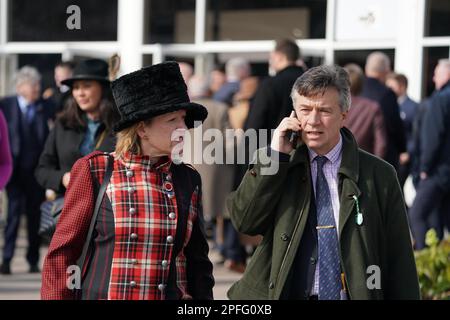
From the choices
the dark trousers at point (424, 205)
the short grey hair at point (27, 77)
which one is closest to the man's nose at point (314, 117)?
the dark trousers at point (424, 205)

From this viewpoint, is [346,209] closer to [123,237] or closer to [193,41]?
[123,237]

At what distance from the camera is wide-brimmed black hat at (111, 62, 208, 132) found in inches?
173

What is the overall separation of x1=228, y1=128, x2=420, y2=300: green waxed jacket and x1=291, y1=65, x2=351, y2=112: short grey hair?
23 cm

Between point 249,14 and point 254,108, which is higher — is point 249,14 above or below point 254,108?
above

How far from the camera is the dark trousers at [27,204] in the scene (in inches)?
448

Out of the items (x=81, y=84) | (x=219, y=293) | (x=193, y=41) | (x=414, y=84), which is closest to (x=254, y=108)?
(x=219, y=293)

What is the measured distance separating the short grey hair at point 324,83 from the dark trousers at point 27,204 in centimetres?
720

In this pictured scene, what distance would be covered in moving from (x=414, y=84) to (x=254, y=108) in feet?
19.3

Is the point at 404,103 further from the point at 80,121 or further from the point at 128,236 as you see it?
the point at 128,236

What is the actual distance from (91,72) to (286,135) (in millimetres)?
3086

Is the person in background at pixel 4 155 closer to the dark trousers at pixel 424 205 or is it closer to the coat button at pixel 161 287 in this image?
the coat button at pixel 161 287

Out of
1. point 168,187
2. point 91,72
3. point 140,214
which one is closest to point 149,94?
point 168,187

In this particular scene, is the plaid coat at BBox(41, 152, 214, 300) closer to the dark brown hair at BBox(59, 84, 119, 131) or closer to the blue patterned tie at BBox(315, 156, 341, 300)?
the blue patterned tie at BBox(315, 156, 341, 300)

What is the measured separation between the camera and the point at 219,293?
973 centimetres
